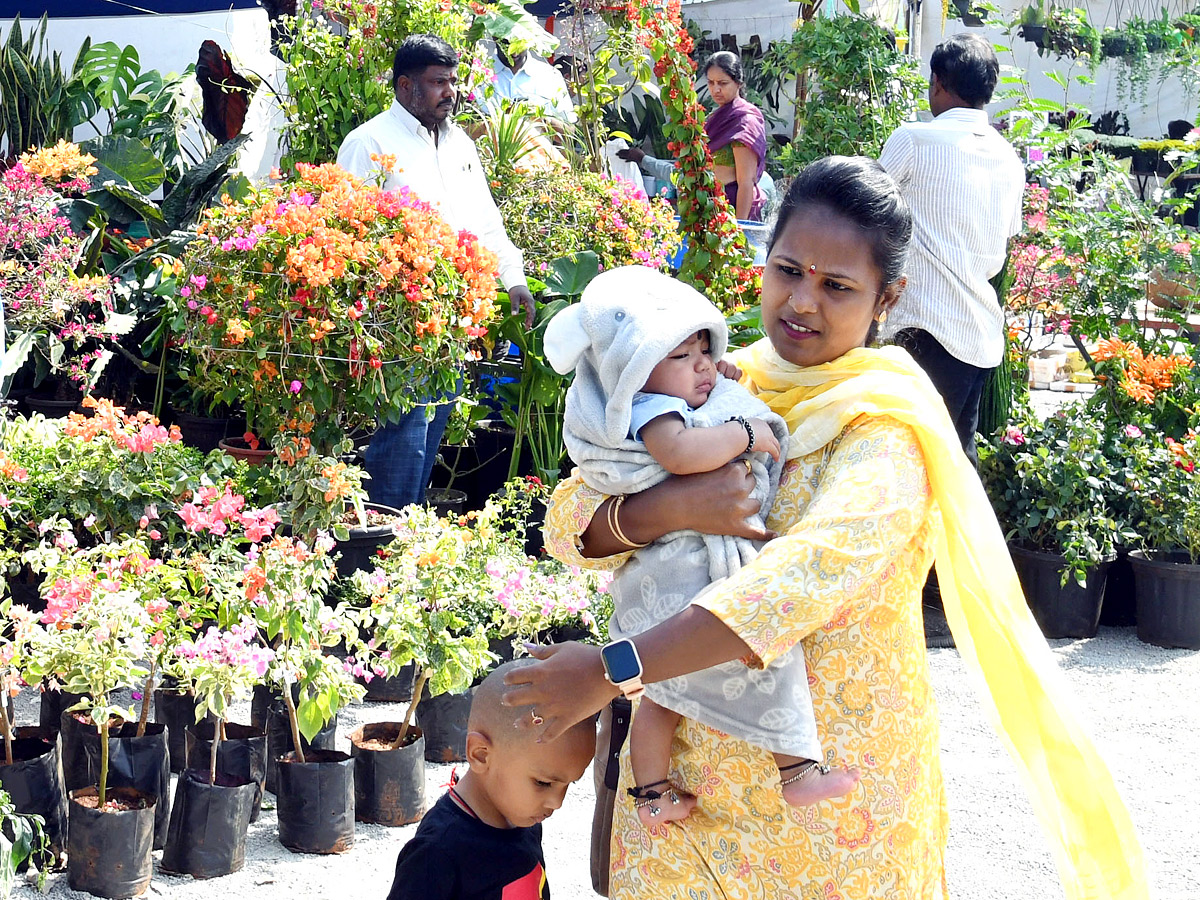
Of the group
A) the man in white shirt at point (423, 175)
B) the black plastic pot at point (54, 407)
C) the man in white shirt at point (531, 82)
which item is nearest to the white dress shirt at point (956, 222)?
the man in white shirt at point (423, 175)

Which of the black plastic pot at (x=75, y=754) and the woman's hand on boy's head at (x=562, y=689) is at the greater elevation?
the woman's hand on boy's head at (x=562, y=689)

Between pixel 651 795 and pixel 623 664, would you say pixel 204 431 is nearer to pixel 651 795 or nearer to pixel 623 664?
pixel 651 795

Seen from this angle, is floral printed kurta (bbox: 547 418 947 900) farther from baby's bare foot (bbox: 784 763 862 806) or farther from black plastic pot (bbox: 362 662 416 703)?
black plastic pot (bbox: 362 662 416 703)

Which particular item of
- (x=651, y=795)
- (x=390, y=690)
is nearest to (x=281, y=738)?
(x=390, y=690)

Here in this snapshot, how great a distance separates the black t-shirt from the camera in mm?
→ 1922

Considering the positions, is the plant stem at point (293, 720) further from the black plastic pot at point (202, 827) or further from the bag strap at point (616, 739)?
the bag strap at point (616, 739)

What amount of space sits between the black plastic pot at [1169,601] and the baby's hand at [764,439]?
392 centimetres

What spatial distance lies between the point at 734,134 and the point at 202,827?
5.62 metres

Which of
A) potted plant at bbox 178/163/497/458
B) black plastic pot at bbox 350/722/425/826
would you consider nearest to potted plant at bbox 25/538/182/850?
black plastic pot at bbox 350/722/425/826

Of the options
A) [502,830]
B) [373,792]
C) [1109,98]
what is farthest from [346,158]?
[1109,98]

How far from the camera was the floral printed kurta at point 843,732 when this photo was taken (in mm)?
1563

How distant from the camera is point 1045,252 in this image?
6.93 metres

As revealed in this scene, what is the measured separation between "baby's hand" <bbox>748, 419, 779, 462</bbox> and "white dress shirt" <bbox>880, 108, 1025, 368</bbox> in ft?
9.94

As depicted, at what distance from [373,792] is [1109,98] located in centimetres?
1326
